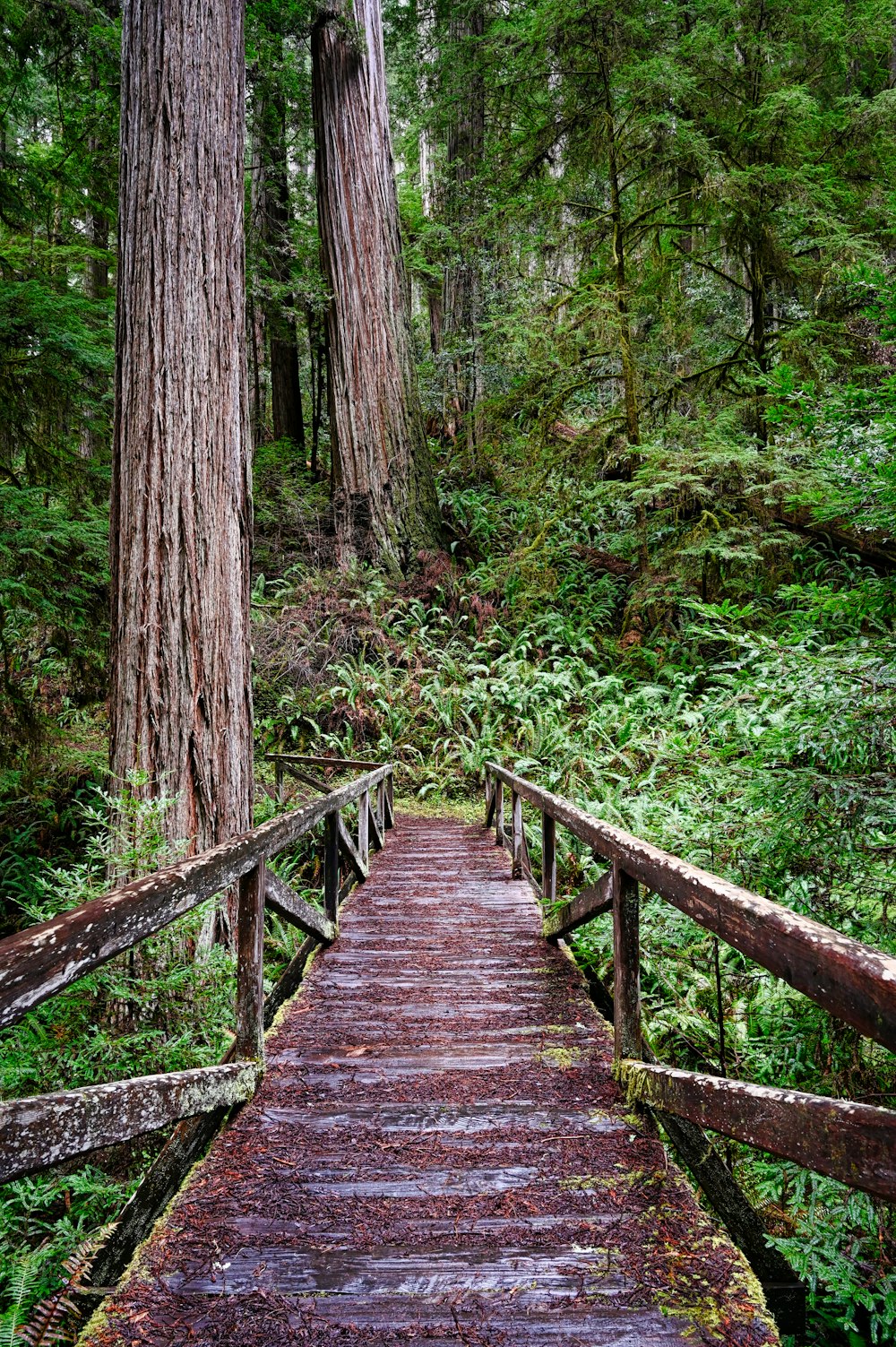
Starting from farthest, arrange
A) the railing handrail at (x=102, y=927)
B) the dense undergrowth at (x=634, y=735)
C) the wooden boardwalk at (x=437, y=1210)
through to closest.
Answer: the dense undergrowth at (x=634, y=735) → the wooden boardwalk at (x=437, y=1210) → the railing handrail at (x=102, y=927)

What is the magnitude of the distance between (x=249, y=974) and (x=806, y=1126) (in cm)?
183

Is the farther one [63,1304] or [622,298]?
[622,298]

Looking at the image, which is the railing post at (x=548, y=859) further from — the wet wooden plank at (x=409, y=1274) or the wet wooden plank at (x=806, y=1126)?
the wet wooden plank at (x=409, y=1274)

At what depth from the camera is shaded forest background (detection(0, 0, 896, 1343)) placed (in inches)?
117

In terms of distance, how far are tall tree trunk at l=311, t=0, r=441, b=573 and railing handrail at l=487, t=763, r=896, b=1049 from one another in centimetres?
1002

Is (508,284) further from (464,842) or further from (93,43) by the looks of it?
(464,842)

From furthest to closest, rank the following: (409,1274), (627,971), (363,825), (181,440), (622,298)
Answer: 1. (622,298)
2. (363,825)
3. (181,440)
4. (627,971)
5. (409,1274)

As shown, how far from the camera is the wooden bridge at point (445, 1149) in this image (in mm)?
1408

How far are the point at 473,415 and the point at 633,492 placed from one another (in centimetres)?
576

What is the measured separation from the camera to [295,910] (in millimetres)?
3170

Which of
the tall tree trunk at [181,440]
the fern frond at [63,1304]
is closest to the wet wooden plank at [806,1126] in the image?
the fern frond at [63,1304]

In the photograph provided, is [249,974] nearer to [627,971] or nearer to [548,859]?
[627,971]

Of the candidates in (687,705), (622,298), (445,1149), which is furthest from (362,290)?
(445,1149)

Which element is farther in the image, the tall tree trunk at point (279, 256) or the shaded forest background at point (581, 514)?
the tall tree trunk at point (279, 256)
